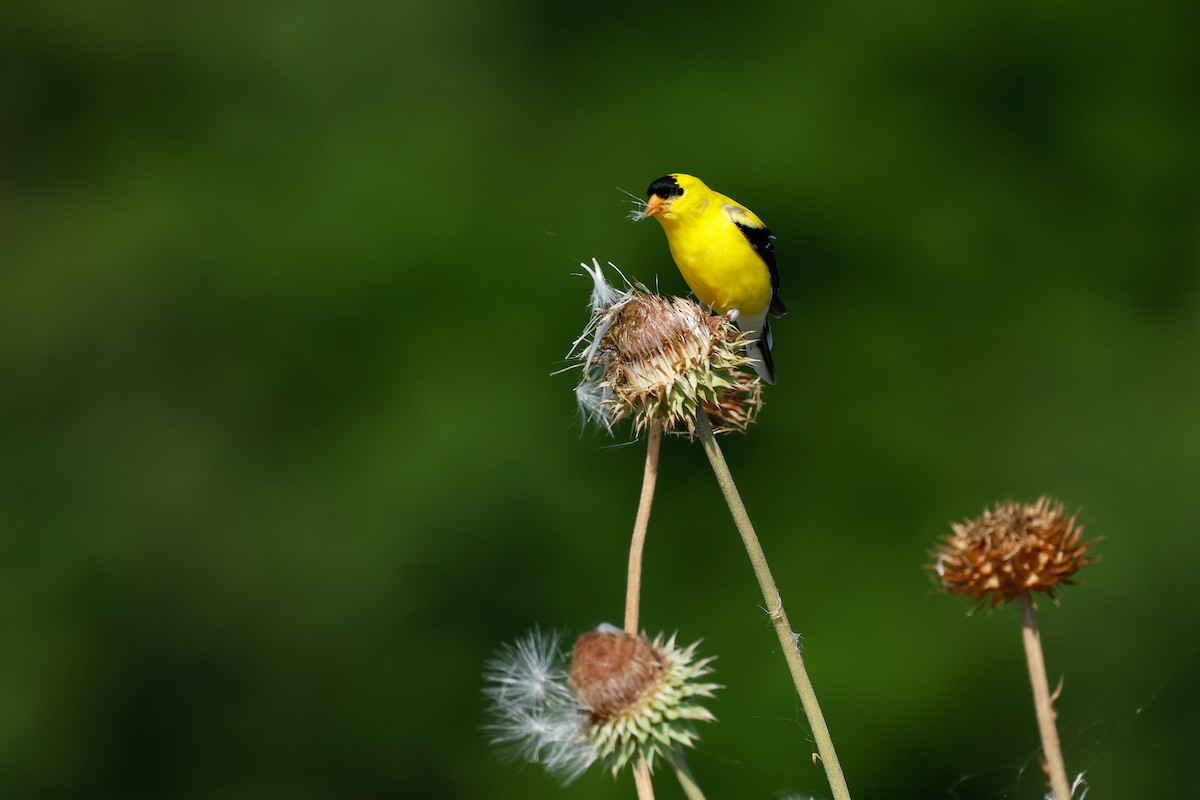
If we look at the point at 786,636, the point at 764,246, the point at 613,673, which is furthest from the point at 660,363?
the point at 764,246

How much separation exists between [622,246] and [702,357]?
4.00m

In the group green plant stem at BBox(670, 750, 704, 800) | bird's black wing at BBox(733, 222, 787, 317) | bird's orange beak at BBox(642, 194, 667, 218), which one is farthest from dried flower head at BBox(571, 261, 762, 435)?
bird's black wing at BBox(733, 222, 787, 317)

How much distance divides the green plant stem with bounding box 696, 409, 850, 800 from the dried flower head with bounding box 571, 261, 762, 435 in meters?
0.21

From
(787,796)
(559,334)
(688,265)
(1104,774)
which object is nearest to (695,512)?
(559,334)

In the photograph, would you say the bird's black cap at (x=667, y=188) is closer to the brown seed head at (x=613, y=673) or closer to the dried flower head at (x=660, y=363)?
the dried flower head at (x=660, y=363)

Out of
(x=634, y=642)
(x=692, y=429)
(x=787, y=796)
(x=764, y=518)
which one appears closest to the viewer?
(x=787, y=796)

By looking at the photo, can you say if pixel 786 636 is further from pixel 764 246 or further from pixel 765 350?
pixel 765 350

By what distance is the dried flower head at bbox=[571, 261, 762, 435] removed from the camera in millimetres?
1407

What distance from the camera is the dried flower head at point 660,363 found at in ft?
4.62

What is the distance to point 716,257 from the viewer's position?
7.66ft

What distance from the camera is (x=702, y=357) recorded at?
143 centimetres

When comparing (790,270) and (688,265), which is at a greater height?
(790,270)

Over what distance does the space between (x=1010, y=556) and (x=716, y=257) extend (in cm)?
127

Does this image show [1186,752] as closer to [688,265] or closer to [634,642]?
[688,265]
